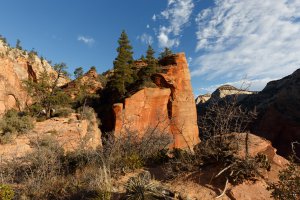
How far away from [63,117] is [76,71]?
9737mm

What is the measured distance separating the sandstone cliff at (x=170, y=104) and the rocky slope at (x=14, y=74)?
1197 cm

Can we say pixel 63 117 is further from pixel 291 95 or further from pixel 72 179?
pixel 291 95

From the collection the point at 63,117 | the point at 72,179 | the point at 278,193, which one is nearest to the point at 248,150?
the point at 278,193

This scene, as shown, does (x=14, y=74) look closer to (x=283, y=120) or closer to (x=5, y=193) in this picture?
(x=5, y=193)

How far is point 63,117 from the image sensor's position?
27.7m

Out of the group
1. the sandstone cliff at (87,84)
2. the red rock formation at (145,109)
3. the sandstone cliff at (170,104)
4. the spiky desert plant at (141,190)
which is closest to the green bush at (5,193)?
the spiky desert plant at (141,190)

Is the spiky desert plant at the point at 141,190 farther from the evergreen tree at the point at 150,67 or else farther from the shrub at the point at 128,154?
the evergreen tree at the point at 150,67

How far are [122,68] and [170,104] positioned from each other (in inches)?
301

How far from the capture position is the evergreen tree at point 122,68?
3548 cm

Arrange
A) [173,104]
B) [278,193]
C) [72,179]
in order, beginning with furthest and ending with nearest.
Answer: [173,104] < [72,179] < [278,193]

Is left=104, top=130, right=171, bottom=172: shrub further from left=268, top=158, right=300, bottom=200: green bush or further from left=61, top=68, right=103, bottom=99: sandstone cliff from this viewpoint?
left=61, top=68, right=103, bottom=99: sandstone cliff

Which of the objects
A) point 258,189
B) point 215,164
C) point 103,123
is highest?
point 103,123

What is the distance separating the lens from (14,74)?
34156 mm

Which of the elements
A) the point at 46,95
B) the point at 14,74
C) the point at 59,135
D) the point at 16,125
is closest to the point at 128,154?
the point at 59,135
